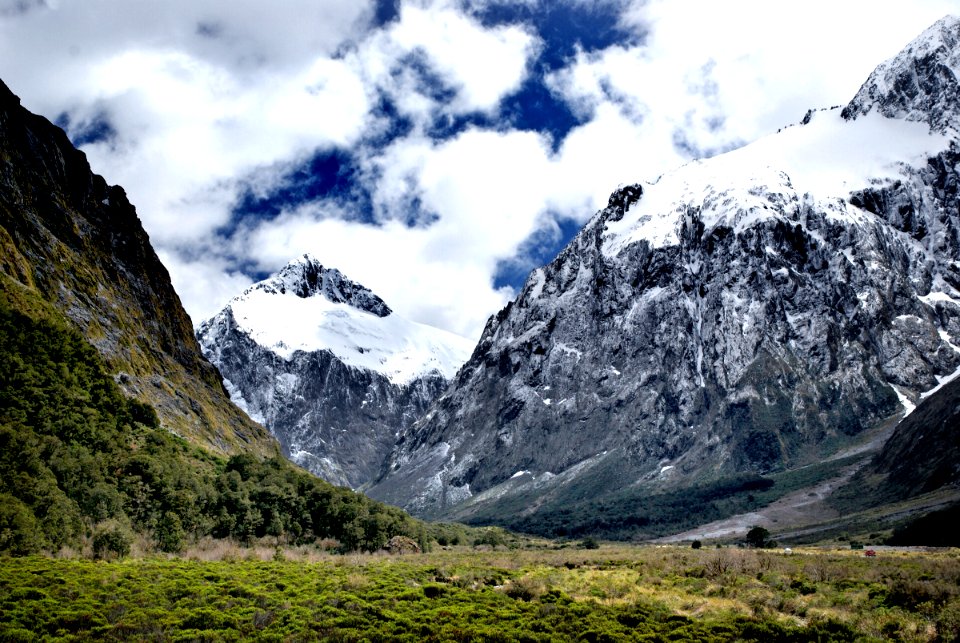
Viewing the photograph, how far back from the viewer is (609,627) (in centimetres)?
3681

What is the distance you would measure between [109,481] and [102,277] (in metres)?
83.9

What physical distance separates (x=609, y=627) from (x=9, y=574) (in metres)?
34.4

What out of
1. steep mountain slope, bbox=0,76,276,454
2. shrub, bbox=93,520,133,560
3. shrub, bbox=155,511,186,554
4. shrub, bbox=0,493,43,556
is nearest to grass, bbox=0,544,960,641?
shrub, bbox=0,493,43,556

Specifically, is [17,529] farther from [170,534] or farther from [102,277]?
[102,277]

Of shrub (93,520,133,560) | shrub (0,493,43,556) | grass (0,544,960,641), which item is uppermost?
shrub (0,493,43,556)

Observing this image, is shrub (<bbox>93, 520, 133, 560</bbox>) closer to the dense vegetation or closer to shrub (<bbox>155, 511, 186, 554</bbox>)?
the dense vegetation

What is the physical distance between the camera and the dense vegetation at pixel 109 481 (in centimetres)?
6359

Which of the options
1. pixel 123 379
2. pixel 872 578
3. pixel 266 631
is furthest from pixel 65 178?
pixel 872 578

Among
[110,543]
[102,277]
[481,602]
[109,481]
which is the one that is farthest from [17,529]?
[102,277]

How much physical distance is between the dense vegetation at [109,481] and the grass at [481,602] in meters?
9.99

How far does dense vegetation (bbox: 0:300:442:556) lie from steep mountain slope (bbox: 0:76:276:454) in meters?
13.4

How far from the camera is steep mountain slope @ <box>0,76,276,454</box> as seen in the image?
124m

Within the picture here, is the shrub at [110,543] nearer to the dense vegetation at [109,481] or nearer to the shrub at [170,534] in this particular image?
the dense vegetation at [109,481]

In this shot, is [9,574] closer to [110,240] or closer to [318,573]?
[318,573]
